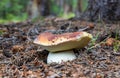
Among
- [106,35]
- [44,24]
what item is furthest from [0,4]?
[106,35]

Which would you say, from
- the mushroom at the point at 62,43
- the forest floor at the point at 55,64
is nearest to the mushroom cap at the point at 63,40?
the mushroom at the point at 62,43

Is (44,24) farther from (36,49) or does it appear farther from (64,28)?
(36,49)

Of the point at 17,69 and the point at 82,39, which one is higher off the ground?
the point at 82,39

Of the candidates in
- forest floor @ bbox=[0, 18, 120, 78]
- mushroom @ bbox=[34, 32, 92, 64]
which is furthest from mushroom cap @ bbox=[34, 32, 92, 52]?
forest floor @ bbox=[0, 18, 120, 78]

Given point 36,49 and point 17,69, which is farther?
point 36,49

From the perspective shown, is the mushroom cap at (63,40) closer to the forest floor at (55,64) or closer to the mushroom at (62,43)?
the mushroom at (62,43)

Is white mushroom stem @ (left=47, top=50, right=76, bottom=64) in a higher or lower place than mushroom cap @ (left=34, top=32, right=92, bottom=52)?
lower

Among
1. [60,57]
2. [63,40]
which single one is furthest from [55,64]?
[63,40]

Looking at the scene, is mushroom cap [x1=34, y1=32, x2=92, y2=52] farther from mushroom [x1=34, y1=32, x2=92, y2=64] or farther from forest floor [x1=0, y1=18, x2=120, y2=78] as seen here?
forest floor [x1=0, y1=18, x2=120, y2=78]

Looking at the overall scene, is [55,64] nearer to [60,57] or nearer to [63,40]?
[60,57]
